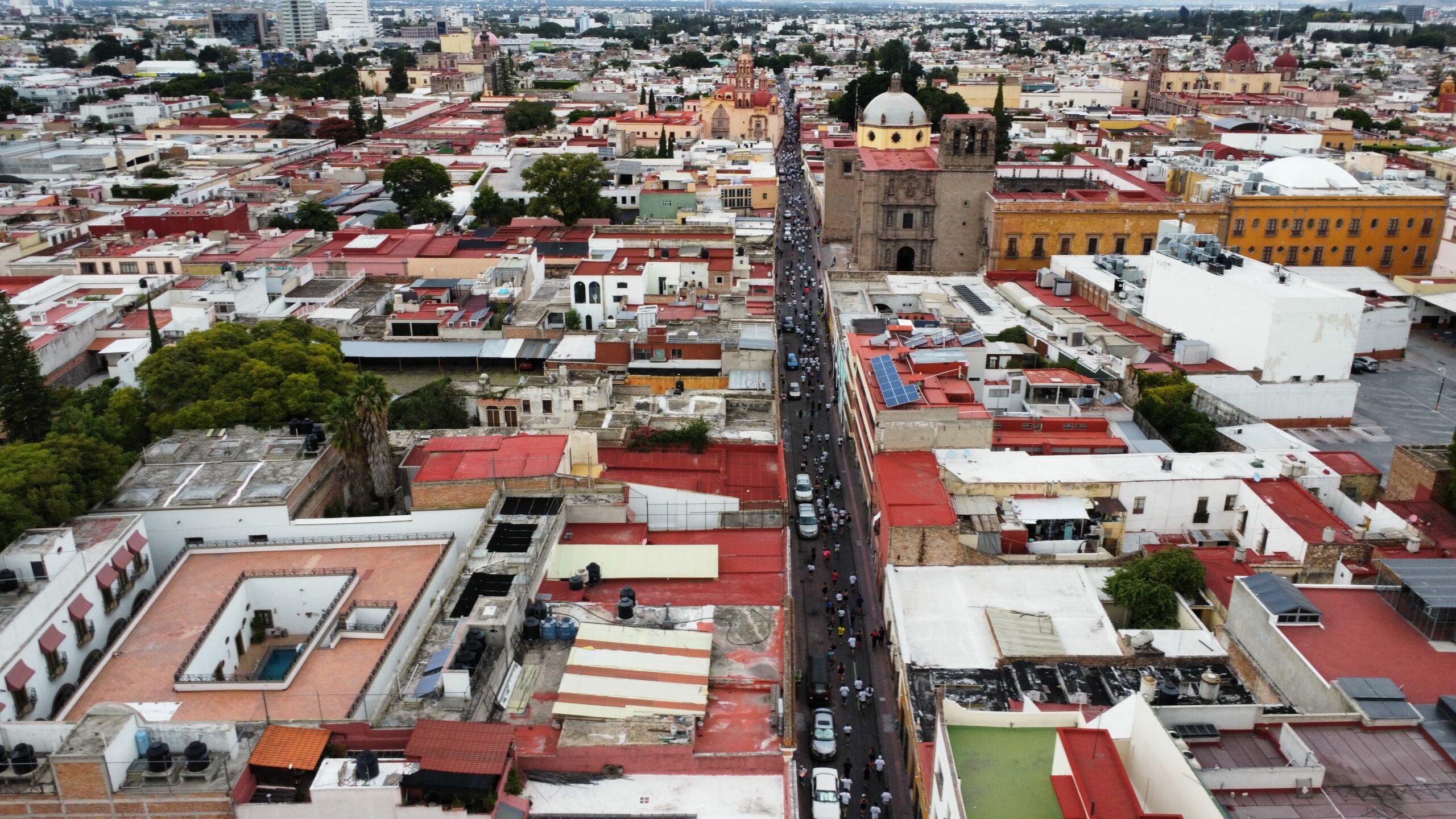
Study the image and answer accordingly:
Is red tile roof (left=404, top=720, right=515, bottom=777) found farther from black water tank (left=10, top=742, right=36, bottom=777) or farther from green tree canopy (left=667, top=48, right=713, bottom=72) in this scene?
green tree canopy (left=667, top=48, right=713, bottom=72)

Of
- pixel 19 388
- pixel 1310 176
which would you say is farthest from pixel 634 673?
pixel 1310 176

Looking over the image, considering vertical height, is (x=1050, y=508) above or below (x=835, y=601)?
above

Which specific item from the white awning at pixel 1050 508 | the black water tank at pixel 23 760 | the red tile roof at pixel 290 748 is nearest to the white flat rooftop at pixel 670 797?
the red tile roof at pixel 290 748

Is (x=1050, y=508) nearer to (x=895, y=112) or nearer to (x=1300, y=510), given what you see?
(x=1300, y=510)

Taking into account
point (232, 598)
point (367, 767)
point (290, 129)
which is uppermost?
point (290, 129)

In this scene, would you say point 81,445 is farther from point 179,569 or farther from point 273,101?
point 273,101

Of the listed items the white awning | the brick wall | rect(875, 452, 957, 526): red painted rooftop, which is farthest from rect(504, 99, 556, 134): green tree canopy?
the brick wall

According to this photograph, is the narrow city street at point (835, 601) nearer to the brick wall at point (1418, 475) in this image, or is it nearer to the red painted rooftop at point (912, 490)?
the red painted rooftop at point (912, 490)

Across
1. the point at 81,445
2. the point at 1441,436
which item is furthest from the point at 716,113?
the point at 81,445
